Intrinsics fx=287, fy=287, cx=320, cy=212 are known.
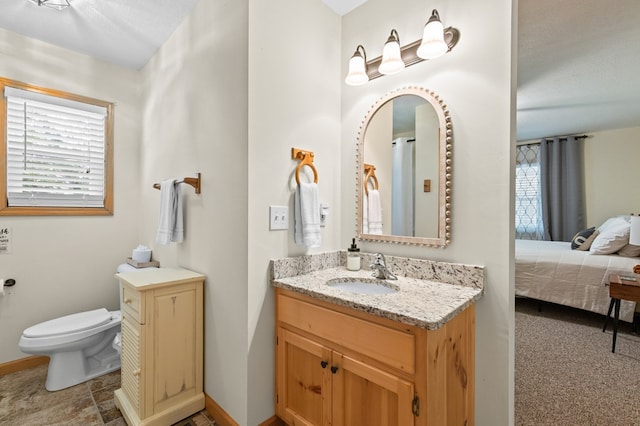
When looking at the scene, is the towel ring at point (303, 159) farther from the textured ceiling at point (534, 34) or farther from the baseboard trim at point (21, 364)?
the baseboard trim at point (21, 364)

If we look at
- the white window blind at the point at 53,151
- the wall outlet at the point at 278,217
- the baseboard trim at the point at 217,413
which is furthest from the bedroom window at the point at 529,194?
the white window blind at the point at 53,151

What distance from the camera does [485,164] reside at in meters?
1.29

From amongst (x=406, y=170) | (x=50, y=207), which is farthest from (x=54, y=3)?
(x=406, y=170)

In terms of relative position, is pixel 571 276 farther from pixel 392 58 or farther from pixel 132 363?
pixel 132 363

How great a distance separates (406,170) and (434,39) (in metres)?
0.63

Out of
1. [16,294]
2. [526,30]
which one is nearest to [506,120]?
[526,30]

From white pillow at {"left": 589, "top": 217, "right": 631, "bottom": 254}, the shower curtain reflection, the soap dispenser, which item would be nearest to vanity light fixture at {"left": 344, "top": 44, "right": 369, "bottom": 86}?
the shower curtain reflection

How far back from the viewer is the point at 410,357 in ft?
3.19

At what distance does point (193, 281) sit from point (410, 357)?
125cm

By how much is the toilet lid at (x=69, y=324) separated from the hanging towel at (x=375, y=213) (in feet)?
6.44

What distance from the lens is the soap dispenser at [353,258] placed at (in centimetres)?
169

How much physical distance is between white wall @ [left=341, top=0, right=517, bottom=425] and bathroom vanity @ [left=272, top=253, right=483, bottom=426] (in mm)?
68

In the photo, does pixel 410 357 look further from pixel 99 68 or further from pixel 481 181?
pixel 99 68

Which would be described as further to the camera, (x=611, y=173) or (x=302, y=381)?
(x=611, y=173)
